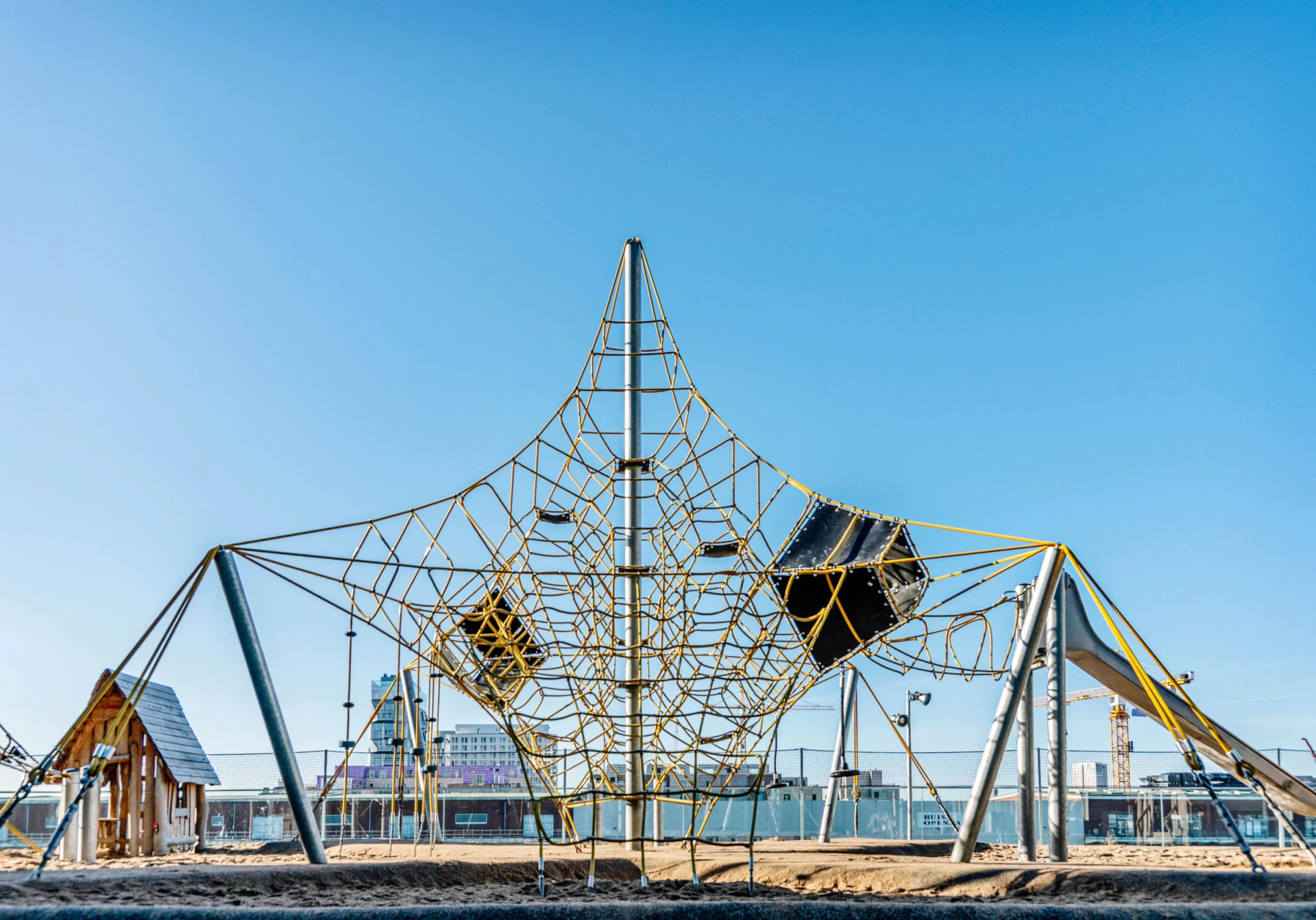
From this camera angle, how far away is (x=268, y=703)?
415 inches

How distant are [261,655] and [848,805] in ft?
40.8

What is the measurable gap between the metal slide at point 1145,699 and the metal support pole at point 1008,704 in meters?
1.33

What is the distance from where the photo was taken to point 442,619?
1188cm

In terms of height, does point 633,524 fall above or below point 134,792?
above

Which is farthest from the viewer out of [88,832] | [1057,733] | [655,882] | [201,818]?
Result: [201,818]

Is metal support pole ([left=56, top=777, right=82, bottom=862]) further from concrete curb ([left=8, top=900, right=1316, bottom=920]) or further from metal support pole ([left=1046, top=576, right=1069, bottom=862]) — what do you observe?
metal support pole ([left=1046, top=576, right=1069, bottom=862])

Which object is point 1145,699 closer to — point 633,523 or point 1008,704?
point 1008,704

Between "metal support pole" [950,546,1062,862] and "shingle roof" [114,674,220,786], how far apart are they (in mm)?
Answer: 10324

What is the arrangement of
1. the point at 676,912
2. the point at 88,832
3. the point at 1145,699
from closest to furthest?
the point at 676,912
the point at 1145,699
the point at 88,832

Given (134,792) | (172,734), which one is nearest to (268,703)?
(134,792)

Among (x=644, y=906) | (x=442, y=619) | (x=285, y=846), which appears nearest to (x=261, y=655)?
(x=442, y=619)

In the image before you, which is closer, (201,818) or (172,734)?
(172,734)

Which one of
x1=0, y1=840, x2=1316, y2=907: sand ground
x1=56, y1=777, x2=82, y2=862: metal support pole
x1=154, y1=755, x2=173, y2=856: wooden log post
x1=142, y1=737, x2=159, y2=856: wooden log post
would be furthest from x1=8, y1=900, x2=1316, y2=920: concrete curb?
x1=154, y1=755, x2=173, y2=856: wooden log post

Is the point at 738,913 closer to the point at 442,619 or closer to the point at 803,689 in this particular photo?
the point at 803,689
